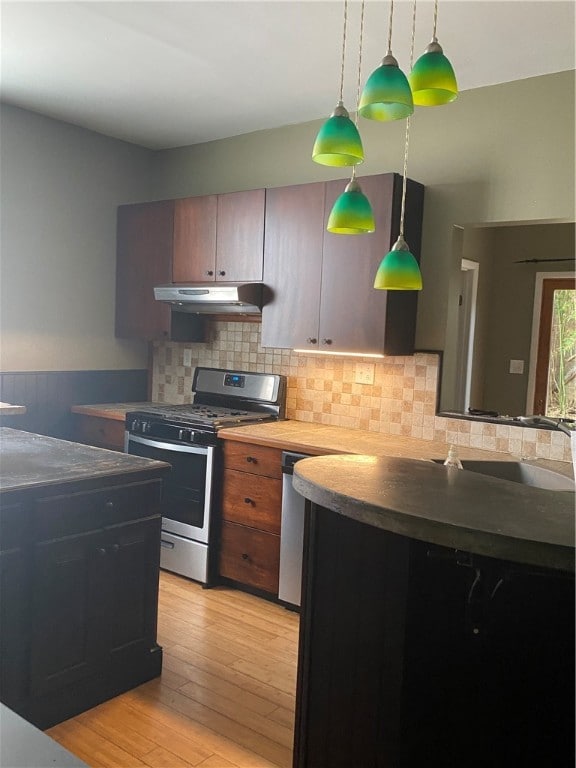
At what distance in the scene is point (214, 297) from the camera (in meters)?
3.87

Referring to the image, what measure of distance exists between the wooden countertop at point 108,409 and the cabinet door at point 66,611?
1743mm

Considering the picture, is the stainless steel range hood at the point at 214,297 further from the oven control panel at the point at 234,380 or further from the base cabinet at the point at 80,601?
the base cabinet at the point at 80,601

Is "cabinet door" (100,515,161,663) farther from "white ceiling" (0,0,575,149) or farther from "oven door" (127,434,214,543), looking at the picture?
"white ceiling" (0,0,575,149)

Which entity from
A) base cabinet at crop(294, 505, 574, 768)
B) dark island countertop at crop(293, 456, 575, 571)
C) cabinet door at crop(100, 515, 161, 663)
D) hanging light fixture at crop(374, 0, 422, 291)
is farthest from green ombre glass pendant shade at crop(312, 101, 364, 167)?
cabinet door at crop(100, 515, 161, 663)

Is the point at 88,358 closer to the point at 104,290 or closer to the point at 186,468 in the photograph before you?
the point at 104,290

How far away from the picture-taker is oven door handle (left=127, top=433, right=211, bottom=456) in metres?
3.62

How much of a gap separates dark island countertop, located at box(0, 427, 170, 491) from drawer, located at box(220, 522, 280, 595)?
1.03 m

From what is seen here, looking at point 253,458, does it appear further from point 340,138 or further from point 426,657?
point 426,657

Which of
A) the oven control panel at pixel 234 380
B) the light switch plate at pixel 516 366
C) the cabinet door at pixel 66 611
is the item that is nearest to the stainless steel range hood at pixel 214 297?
the oven control panel at pixel 234 380

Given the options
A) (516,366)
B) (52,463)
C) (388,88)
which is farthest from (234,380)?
(388,88)

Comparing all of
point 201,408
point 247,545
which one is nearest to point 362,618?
point 247,545

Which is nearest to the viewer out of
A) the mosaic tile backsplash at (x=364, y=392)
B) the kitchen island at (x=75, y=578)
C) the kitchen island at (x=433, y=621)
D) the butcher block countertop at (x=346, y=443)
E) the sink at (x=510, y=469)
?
the kitchen island at (x=433, y=621)

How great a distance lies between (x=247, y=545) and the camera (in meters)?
3.52

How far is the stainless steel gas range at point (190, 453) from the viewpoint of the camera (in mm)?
3621
